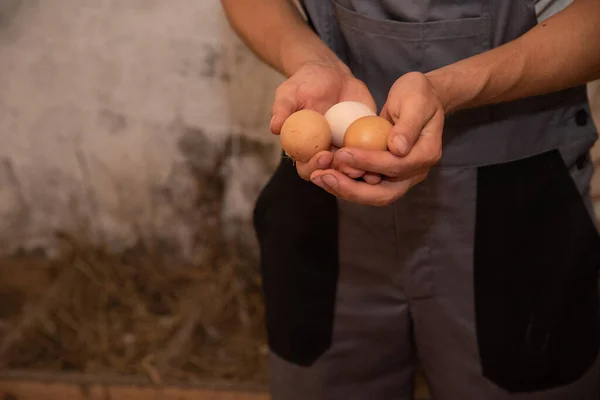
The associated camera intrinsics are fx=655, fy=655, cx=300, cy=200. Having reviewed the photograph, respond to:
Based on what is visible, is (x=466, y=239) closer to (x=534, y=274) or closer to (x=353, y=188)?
(x=534, y=274)

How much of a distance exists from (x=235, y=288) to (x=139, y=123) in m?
0.49

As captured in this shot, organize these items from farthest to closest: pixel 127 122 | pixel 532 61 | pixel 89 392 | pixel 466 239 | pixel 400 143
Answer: pixel 127 122 → pixel 89 392 → pixel 466 239 → pixel 532 61 → pixel 400 143

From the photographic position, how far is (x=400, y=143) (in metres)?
0.61

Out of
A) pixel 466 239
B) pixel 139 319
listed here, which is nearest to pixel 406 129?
pixel 466 239

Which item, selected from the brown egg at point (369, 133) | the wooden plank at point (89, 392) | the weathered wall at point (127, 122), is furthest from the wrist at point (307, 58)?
the wooden plank at point (89, 392)

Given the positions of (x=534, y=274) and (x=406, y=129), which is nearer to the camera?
(x=406, y=129)

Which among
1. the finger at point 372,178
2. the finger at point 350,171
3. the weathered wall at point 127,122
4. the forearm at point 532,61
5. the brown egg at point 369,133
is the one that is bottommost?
the weathered wall at point 127,122

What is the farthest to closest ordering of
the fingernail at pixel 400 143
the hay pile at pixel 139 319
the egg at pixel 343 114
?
the hay pile at pixel 139 319, the egg at pixel 343 114, the fingernail at pixel 400 143

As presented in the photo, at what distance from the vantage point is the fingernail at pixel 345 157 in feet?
2.06

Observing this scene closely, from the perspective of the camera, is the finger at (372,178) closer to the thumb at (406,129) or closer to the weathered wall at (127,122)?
the thumb at (406,129)

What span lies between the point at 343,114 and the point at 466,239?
232 millimetres

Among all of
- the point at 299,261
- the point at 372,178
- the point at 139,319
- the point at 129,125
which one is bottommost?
the point at 139,319

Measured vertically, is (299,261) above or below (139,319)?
above

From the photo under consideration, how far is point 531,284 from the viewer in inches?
31.9
